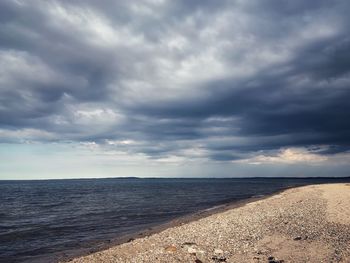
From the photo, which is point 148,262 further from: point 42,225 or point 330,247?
point 42,225

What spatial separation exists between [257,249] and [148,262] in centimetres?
506

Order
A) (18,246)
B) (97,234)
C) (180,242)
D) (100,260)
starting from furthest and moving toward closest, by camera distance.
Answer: (97,234), (18,246), (180,242), (100,260)

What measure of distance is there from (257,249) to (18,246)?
16.0 meters

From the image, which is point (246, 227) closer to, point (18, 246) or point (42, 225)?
point (18, 246)

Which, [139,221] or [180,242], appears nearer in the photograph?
[180,242]

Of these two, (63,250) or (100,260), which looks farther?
(63,250)

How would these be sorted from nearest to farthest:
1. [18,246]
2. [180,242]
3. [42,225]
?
[180,242] < [18,246] < [42,225]

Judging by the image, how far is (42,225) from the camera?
28750 millimetres

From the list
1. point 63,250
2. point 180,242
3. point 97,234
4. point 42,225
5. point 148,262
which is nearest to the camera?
point 148,262

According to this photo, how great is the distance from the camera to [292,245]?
47.5ft

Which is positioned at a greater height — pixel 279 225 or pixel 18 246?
pixel 279 225

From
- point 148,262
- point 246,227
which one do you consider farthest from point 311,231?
point 148,262

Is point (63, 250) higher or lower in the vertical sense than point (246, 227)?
lower

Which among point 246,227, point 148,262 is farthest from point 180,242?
point 246,227
